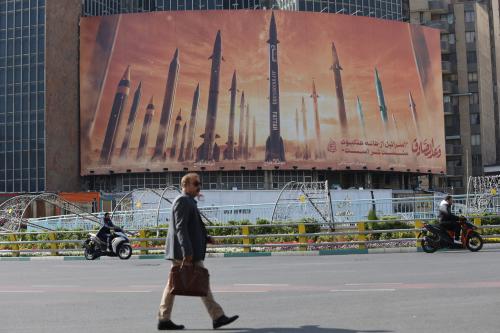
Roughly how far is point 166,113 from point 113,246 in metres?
50.8

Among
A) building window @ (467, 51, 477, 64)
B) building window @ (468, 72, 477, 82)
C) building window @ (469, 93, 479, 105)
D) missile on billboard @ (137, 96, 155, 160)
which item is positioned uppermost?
building window @ (467, 51, 477, 64)

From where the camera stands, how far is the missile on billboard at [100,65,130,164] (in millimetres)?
77062

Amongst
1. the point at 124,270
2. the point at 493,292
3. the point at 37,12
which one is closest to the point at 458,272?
the point at 493,292

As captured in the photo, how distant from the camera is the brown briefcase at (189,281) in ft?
27.9

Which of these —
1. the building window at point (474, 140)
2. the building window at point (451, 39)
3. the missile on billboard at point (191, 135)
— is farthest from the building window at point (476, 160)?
the missile on billboard at point (191, 135)

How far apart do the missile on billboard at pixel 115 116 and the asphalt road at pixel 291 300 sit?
196 ft

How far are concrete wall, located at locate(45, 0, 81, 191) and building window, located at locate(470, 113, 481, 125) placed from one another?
48.5 meters

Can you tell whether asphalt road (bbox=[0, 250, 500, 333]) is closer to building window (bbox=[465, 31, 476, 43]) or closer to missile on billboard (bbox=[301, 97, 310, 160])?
missile on billboard (bbox=[301, 97, 310, 160])

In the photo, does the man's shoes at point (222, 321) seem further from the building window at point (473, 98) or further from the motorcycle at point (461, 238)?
the building window at point (473, 98)

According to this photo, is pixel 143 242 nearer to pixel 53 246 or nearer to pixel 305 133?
pixel 53 246

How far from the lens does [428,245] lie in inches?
908

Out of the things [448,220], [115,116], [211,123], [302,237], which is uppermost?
[115,116]

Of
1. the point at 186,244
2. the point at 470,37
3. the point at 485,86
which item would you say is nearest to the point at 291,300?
the point at 186,244

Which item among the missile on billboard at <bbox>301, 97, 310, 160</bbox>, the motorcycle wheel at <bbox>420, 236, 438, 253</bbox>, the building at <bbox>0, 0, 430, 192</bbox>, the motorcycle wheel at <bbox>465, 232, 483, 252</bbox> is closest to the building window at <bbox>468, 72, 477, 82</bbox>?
the building at <bbox>0, 0, 430, 192</bbox>
